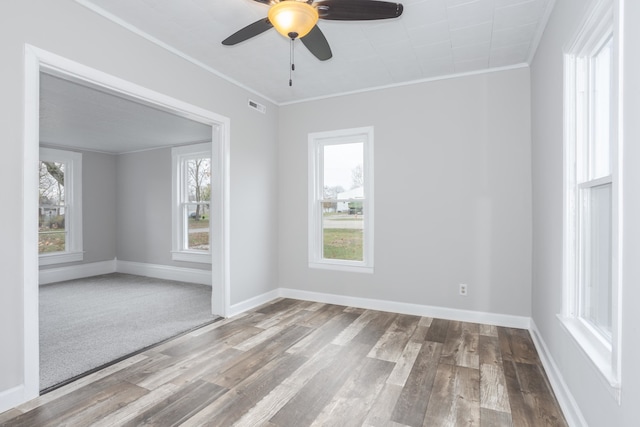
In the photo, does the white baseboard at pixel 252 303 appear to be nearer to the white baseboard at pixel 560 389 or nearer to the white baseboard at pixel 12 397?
the white baseboard at pixel 12 397

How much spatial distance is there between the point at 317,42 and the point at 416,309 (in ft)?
9.99

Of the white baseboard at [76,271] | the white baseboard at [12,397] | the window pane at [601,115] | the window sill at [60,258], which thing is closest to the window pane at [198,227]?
the white baseboard at [76,271]

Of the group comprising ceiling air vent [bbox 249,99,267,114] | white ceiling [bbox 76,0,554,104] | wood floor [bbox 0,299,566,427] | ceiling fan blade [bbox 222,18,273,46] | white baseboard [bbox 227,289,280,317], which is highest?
white ceiling [bbox 76,0,554,104]

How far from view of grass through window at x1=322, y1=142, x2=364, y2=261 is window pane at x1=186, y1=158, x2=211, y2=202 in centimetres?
264

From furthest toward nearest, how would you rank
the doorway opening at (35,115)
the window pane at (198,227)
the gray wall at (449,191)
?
the window pane at (198,227)
the gray wall at (449,191)
the doorway opening at (35,115)

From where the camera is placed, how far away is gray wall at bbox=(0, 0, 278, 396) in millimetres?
2039

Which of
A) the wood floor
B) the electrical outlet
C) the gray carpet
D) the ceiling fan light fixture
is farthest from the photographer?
the electrical outlet

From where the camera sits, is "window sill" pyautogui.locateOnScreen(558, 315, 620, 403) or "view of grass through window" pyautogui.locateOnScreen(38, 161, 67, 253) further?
"view of grass through window" pyautogui.locateOnScreen(38, 161, 67, 253)

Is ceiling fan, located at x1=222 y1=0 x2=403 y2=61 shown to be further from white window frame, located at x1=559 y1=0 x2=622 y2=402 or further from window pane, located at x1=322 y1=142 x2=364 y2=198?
window pane, located at x1=322 y1=142 x2=364 y2=198

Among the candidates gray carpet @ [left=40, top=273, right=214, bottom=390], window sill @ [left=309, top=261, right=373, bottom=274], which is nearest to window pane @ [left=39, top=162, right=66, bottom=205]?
gray carpet @ [left=40, top=273, right=214, bottom=390]

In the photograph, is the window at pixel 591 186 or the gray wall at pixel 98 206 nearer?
the window at pixel 591 186

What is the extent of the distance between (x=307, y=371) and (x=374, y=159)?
8.38 ft

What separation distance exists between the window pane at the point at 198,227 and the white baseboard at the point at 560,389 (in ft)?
16.7

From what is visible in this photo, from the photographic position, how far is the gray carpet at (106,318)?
9.16 feet
